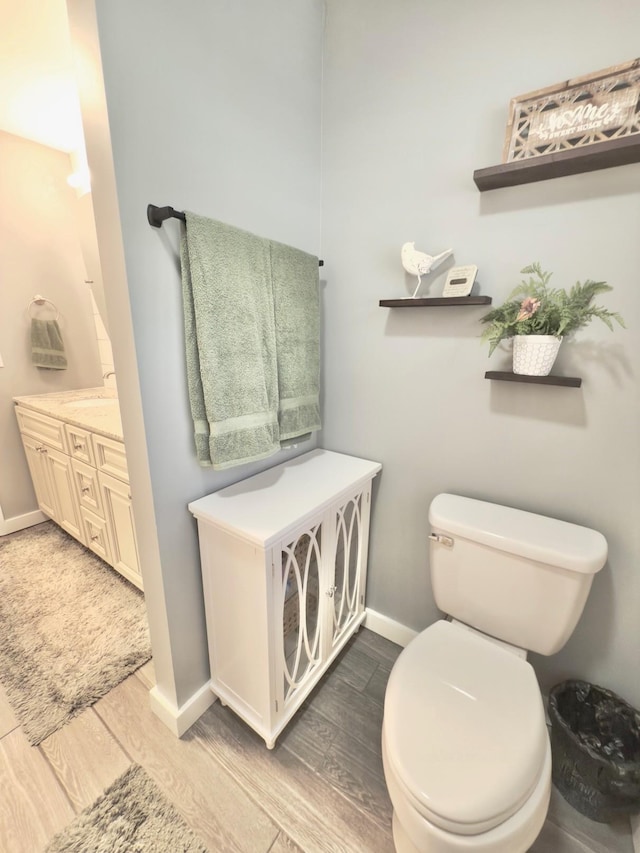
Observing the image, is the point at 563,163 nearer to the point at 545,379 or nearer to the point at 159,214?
the point at 545,379

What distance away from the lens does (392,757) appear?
30.0 inches

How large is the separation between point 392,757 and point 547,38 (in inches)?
72.9

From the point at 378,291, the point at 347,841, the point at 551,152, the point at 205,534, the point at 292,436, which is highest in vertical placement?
the point at 551,152

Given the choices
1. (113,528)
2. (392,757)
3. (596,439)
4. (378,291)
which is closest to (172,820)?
(392,757)

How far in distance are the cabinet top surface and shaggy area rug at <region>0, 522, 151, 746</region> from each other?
0.96 metres

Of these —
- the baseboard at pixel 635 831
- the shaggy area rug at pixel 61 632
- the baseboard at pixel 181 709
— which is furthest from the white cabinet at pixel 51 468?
the baseboard at pixel 635 831

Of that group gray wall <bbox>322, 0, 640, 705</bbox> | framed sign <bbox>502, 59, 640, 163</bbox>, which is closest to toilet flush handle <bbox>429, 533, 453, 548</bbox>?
gray wall <bbox>322, 0, 640, 705</bbox>

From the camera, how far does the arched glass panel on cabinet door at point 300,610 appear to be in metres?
1.12

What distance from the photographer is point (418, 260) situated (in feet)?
3.71

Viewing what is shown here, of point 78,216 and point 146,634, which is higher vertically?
point 78,216

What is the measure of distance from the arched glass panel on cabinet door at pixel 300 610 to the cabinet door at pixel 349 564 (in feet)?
0.30

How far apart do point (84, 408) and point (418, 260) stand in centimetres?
192

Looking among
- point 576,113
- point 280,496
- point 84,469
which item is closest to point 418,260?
point 576,113

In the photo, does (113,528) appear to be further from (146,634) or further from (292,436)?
(292,436)
